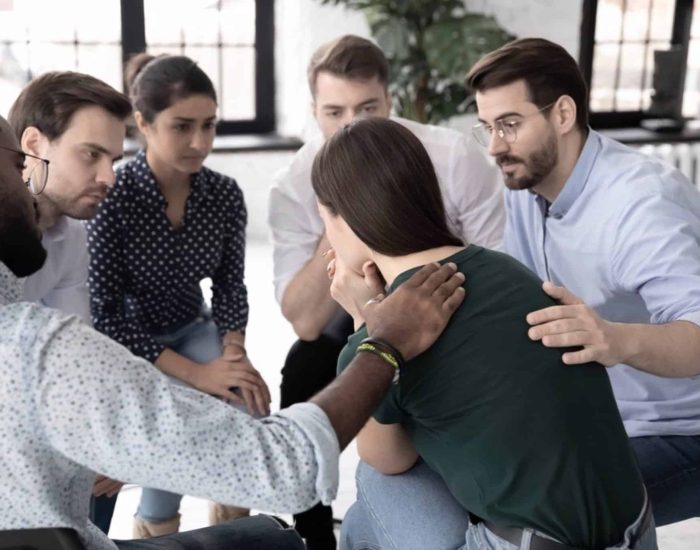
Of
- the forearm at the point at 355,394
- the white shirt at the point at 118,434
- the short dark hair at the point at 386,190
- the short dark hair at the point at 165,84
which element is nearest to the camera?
the white shirt at the point at 118,434

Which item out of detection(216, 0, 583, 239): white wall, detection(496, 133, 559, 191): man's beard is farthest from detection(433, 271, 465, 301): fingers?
detection(216, 0, 583, 239): white wall

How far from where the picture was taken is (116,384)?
110 cm

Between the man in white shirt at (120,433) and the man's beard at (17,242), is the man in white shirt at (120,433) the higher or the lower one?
the lower one

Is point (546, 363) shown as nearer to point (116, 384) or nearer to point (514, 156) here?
point (116, 384)

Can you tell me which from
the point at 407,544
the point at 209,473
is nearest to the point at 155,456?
the point at 209,473

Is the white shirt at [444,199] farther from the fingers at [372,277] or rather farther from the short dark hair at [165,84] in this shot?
the fingers at [372,277]

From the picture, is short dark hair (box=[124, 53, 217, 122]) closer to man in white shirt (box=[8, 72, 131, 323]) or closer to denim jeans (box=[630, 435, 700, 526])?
man in white shirt (box=[8, 72, 131, 323])

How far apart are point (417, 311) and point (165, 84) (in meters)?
1.48

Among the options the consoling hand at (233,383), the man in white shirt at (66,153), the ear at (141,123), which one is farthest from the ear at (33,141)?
the consoling hand at (233,383)

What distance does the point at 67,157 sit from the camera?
224cm

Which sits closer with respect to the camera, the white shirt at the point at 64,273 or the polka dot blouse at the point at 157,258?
the white shirt at the point at 64,273

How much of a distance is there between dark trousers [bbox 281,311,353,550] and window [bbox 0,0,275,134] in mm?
3820

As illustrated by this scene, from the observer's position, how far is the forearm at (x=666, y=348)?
168 cm

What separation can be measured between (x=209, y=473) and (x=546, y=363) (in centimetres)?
54
